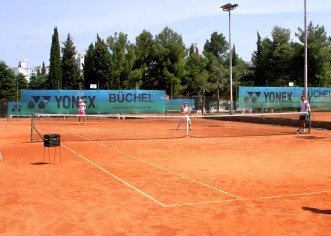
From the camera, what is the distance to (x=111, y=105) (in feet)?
126

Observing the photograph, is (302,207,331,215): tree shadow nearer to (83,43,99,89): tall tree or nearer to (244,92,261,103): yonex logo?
(244,92,261,103): yonex logo

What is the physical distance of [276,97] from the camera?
38.7 metres

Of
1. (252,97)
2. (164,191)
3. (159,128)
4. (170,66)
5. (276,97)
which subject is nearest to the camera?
(164,191)

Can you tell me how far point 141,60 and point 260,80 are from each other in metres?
19.0

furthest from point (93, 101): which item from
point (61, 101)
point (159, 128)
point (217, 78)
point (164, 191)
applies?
point (217, 78)

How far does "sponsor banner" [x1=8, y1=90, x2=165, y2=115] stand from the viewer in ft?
120

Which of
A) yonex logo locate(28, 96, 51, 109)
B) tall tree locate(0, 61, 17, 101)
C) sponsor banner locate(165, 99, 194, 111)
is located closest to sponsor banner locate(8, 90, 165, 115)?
yonex logo locate(28, 96, 51, 109)

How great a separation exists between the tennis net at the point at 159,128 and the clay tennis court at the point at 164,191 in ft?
17.1

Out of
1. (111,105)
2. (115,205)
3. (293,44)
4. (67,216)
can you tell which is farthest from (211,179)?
(293,44)

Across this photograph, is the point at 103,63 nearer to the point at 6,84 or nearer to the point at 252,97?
the point at 6,84

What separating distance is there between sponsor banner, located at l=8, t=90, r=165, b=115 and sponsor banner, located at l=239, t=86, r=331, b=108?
781 cm

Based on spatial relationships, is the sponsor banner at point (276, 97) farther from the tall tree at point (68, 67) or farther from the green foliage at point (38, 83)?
the green foliage at point (38, 83)

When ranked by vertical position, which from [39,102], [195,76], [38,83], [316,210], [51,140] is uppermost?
[195,76]

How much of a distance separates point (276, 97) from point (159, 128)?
16138 millimetres
